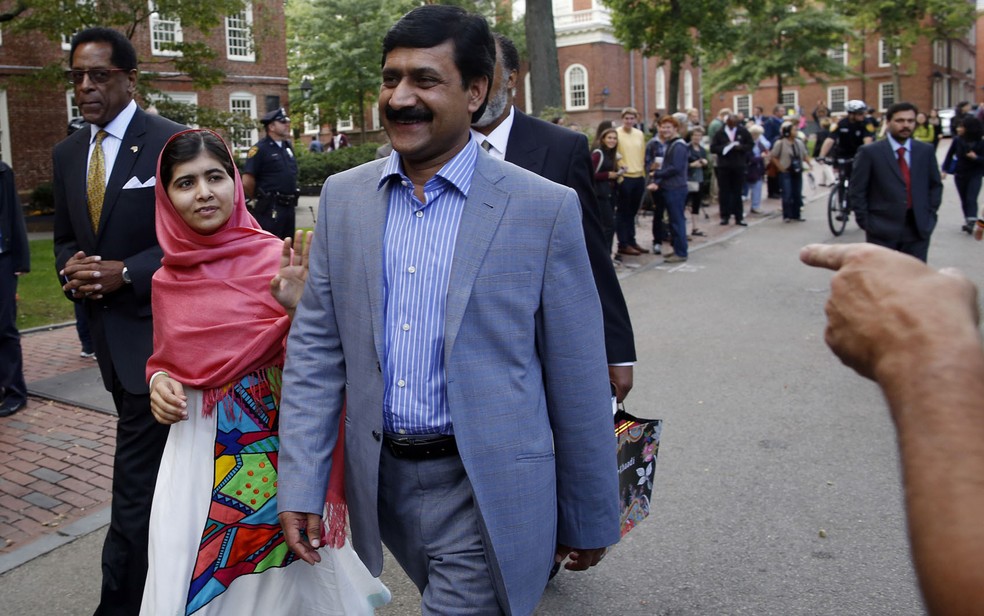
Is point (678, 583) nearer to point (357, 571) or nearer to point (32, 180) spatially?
point (357, 571)

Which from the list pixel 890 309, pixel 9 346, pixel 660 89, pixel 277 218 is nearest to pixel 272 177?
pixel 277 218

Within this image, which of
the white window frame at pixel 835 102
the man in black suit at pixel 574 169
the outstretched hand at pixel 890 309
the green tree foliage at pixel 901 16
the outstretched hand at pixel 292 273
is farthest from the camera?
the white window frame at pixel 835 102

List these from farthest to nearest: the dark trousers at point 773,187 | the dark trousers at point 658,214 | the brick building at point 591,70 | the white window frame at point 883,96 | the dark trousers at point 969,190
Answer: the white window frame at point 883,96, the brick building at point 591,70, the dark trousers at point 773,187, the dark trousers at point 969,190, the dark trousers at point 658,214

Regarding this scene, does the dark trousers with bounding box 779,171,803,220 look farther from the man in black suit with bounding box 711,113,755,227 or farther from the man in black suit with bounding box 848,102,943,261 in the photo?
the man in black suit with bounding box 848,102,943,261

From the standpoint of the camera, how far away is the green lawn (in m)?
10.4

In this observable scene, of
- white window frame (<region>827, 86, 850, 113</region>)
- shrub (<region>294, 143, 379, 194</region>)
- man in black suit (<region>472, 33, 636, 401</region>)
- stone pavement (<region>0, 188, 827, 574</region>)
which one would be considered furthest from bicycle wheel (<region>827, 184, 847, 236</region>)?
white window frame (<region>827, 86, 850, 113</region>)

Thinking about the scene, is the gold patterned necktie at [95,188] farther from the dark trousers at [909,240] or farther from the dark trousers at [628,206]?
the dark trousers at [628,206]

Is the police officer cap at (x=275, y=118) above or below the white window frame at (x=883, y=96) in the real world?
below

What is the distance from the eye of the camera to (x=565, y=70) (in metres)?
51.9

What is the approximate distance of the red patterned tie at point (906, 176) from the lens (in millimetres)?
8172

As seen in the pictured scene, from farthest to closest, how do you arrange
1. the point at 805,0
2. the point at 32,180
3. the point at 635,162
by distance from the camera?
the point at 805,0 → the point at 32,180 → the point at 635,162

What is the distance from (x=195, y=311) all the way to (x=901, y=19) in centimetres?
5551

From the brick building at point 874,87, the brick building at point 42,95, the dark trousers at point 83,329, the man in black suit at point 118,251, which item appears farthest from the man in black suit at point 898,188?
the brick building at point 874,87

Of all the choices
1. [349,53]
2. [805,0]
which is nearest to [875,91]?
[805,0]
